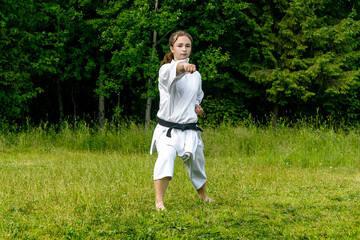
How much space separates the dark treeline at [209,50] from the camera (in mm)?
15828

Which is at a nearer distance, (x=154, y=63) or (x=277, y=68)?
(x=154, y=63)

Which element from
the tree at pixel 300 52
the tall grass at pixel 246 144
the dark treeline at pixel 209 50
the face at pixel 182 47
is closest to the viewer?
the face at pixel 182 47

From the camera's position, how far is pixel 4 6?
1480cm

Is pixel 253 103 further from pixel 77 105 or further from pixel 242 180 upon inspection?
pixel 242 180

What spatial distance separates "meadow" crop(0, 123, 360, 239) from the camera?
14.6 ft

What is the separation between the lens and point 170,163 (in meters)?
4.93

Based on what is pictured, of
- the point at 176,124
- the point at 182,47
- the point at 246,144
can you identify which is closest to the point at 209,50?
the point at 246,144

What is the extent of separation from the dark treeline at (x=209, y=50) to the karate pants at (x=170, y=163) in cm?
981

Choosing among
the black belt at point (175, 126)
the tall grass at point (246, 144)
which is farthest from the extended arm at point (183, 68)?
the tall grass at point (246, 144)

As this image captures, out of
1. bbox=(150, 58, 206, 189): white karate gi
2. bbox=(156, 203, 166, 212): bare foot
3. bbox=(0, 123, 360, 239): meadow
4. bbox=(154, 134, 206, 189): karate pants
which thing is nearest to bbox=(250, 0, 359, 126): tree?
bbox=(0, 123, 360, 239): meadow

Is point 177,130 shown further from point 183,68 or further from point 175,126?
point 183,68

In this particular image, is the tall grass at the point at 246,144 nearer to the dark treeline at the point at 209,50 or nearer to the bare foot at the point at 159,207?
the dark treeline at the point at 209,50

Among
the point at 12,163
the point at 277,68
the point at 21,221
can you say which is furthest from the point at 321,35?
the point at 21,221

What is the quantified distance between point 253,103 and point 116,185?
16.5 metres
